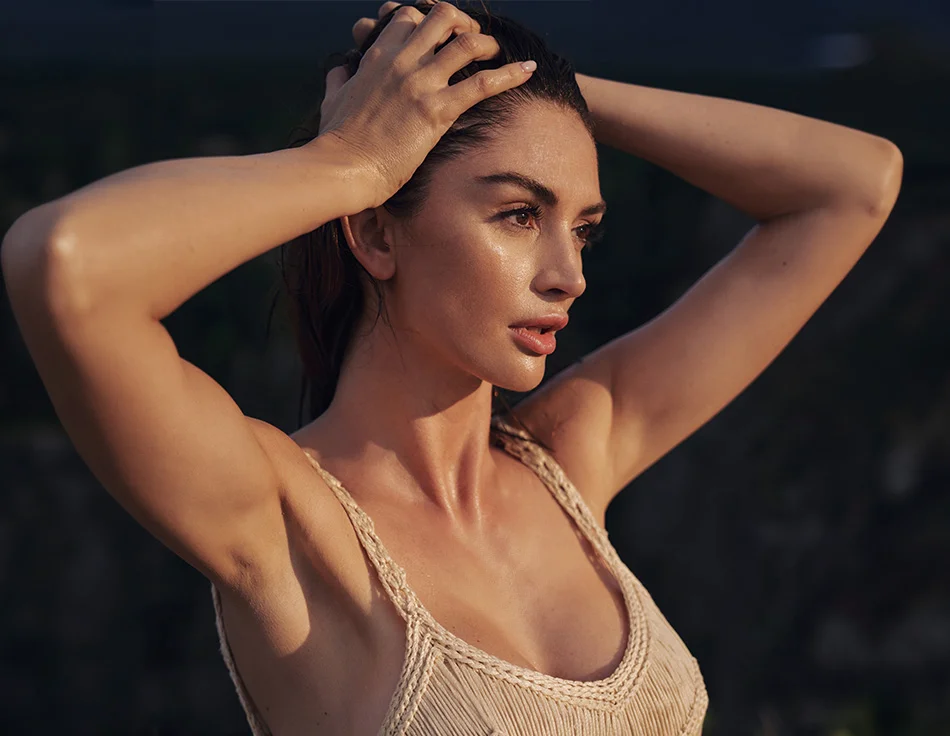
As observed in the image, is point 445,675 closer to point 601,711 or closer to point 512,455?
point 601,711

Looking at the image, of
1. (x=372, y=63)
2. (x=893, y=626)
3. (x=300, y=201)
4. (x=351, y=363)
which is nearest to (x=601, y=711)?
(x=351, y=363)

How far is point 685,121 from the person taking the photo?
7.55 ft

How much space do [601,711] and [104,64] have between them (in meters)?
3.85

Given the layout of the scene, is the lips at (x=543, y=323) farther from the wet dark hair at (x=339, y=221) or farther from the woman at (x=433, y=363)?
the wet dark hair at (x=339, y=221)

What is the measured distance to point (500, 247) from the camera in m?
1.87

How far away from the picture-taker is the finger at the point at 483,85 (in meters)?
1.77

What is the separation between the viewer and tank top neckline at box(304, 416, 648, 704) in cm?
181

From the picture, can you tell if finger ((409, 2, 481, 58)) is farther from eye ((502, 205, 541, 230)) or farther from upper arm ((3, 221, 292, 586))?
upper arm ((3, 221, 292, 586))

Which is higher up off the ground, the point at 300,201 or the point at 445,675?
the point at 300,201

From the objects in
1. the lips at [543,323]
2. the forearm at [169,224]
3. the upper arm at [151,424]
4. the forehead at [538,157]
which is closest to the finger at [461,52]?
the forehead at [538,157]

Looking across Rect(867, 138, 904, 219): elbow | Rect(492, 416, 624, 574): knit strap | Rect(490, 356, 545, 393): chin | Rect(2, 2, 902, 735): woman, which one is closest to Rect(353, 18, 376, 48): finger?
Rect(2, 2, 902, 735): woman

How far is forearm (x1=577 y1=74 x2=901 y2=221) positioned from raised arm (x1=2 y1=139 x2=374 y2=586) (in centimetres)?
80

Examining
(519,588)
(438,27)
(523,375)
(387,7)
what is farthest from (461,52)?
(519,588)

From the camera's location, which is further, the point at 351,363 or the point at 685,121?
the point at 685,121
